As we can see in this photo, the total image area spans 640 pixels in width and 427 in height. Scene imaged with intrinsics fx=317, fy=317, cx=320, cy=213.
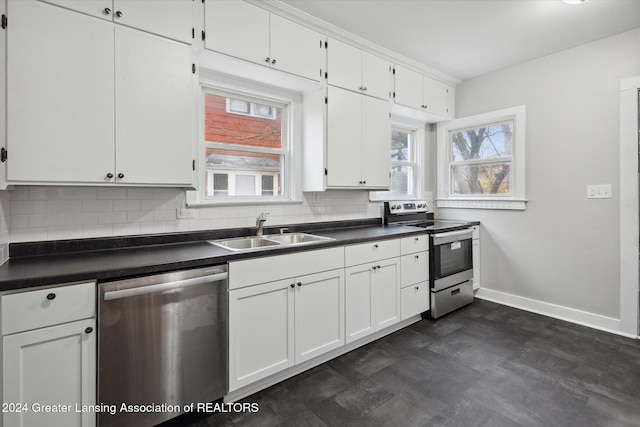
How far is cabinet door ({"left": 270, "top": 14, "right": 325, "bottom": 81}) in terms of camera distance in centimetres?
240

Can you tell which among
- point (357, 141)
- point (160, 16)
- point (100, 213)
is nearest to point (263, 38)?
point (160, 16)

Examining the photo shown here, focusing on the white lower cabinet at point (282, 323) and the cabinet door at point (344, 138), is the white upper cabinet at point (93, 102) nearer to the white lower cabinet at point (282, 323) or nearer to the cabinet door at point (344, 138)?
the white lower cabinet at point (282, 323)

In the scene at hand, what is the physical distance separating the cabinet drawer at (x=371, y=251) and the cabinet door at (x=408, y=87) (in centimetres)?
154

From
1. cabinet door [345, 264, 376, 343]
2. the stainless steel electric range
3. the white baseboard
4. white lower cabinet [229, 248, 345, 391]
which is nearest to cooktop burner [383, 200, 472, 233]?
the stainless steel electric range

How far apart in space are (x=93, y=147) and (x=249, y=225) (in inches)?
47.9

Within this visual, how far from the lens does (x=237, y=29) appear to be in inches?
86.4

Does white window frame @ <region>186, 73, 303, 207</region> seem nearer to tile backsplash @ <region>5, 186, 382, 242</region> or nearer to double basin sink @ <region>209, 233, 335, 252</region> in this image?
tile backsplash @ <region>5, 186, 382, 242</region>

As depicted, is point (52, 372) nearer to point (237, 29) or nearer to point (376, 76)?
point (237, 29)

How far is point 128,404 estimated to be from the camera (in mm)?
1540

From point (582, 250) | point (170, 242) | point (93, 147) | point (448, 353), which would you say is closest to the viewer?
point (93, 147)

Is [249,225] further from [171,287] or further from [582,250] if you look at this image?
[582,250]

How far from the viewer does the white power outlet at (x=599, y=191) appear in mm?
2902

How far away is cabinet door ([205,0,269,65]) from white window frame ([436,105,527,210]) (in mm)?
2717

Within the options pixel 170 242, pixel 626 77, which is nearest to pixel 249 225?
pixel 170 242
